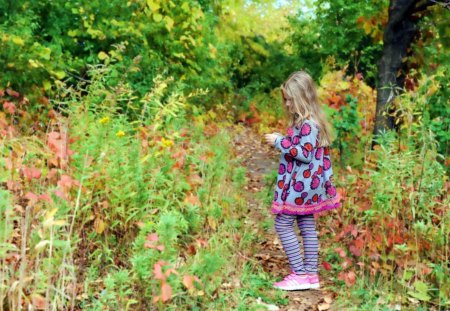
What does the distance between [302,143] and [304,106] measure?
28cm

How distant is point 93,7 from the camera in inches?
279

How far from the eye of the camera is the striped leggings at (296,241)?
185 inches

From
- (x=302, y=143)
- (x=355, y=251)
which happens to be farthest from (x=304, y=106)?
(x=355, y=251)

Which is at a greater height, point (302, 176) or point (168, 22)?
point (168, 22)

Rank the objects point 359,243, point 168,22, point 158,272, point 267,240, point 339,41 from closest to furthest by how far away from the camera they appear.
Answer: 1. point 158,272
2. point 359,243
3. point 267,240
4. point 168,22
5. point 339,41

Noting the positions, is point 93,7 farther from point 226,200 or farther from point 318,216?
point 318,216

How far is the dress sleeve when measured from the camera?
451 cm

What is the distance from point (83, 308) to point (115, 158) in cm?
104

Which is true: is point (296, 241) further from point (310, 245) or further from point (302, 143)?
point (302, 143)

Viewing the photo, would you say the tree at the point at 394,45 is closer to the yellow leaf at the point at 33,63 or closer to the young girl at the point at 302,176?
the young girl at the point at 302,176

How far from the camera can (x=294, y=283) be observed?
464 centimetres

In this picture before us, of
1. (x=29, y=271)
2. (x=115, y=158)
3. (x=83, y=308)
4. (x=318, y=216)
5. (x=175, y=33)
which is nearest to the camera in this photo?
(x=29, y=271)

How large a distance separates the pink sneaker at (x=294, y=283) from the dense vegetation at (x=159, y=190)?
104mm

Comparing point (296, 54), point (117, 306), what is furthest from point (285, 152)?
point (296, 54)
